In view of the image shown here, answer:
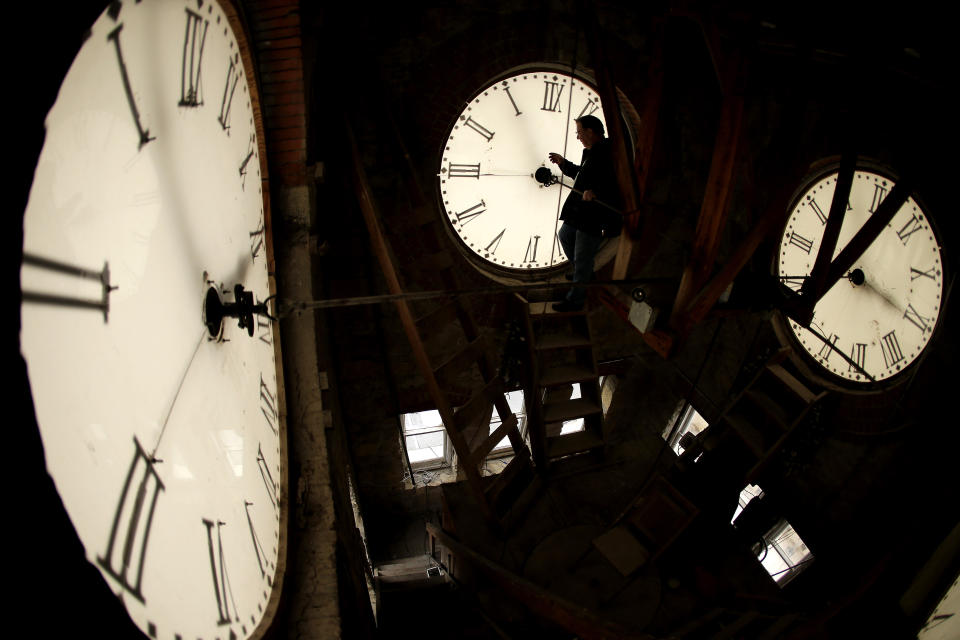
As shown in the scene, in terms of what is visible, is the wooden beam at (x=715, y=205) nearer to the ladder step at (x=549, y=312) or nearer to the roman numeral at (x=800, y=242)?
the ladder step at (x=549, y=312)

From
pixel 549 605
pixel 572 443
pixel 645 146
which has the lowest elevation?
→ pixel 549 605

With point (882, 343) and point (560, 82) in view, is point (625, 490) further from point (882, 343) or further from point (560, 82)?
point (560, 82)

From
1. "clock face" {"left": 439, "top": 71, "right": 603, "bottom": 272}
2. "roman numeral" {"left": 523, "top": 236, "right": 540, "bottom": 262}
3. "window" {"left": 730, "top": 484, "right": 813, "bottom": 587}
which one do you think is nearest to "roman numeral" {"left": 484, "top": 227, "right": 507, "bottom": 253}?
"clock face" {"left": 439, "top": 71, "right": 603, "bottom": 272}

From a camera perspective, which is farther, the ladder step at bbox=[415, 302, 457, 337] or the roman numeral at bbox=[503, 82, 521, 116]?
the roman numeral at bbox=[503, 82, 521, 116]

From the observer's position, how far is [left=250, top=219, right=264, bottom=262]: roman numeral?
5.67ft

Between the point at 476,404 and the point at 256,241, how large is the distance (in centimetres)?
193

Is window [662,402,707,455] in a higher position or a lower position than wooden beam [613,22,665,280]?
lower

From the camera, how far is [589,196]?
283cm

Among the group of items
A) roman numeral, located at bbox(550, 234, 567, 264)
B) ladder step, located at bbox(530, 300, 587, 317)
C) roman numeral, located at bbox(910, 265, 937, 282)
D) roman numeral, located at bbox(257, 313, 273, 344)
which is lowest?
roman numeral, located at bbox(910, 265, 937, 282)

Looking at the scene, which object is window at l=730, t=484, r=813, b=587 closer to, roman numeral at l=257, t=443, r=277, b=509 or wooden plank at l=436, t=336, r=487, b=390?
wooden plank at l=436, t=336, r=487, b=390

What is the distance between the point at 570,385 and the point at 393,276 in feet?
5.46

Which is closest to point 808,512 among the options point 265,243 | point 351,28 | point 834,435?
point 834,435

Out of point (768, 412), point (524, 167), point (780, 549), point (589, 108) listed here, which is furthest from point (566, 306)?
point (780, 549)

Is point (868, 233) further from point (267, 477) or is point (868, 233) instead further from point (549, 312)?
point (267, 477)
